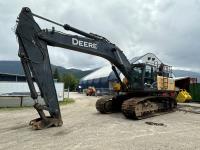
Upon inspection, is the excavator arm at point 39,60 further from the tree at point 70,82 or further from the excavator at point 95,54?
the tree at point 70,82

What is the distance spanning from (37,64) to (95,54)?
414cm

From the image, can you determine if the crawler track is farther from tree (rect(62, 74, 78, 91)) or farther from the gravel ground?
tree (rect(62, 74, 78, 91))

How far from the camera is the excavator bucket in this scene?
1294 centimetres

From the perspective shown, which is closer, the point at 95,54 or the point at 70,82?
the point at 95,54

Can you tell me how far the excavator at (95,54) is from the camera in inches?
514

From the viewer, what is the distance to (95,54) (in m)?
16.6

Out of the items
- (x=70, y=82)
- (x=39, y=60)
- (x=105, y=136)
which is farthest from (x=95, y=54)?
(x=70, y=82)

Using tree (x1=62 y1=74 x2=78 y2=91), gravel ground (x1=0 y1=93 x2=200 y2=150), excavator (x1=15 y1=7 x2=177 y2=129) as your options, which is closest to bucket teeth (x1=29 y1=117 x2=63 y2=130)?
Answer: excavator (x1=15 y1=7 x2=177 y2=129)

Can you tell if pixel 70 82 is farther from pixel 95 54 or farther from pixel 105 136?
pixel 105 136

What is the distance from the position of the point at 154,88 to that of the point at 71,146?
33.5 ft

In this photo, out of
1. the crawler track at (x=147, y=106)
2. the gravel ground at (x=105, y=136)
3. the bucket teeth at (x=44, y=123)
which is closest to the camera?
the gravel ground at (x=105, y=136)

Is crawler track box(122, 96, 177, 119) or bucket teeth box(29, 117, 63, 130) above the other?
crawler track box(122, 96, 177, 119)

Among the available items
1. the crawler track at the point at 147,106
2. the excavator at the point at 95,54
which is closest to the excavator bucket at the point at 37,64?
the excavator at the point at 95,54

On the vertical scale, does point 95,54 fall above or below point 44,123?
above
